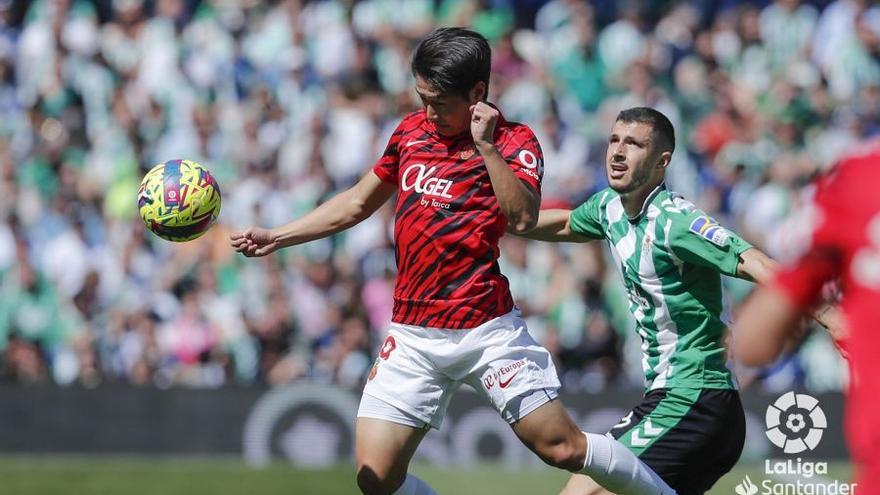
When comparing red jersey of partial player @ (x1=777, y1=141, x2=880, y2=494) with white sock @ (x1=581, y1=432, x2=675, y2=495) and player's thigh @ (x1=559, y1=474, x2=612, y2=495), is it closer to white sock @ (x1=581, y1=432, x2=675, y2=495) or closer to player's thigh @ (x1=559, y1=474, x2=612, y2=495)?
white sock @ (x1=581, y1=432, x2=675, y2=495)

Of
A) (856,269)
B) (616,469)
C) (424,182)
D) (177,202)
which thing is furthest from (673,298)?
(856,269)

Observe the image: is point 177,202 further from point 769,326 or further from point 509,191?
point 769,326

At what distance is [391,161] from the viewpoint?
6719mm

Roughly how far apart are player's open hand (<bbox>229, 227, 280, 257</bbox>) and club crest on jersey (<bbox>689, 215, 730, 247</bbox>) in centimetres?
201

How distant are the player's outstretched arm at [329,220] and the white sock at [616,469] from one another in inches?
61.8

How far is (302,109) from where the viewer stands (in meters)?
16.4

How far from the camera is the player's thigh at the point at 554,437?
6207 millimetres

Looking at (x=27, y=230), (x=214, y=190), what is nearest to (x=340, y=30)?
(x=27, y=230)

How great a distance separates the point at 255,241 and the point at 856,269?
3513mm

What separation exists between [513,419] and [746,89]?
10373 mm

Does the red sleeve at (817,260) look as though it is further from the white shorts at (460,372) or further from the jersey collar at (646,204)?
the jersey collar at (646,204)

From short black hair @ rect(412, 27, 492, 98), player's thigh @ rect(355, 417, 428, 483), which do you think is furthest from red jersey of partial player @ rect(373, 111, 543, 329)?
player's thigh @ rect(355, 417, 428, 483)

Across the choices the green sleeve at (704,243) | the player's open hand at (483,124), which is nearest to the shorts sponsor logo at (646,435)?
the green sleeve at (704,243)

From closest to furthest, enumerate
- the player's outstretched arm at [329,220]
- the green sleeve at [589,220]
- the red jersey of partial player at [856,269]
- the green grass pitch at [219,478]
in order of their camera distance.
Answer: the red jersey of partial player at [856,269] → the player's outstretched arm at [329,220] → the green sleeve at [589,220] → the green grass pitch at [219,478]
